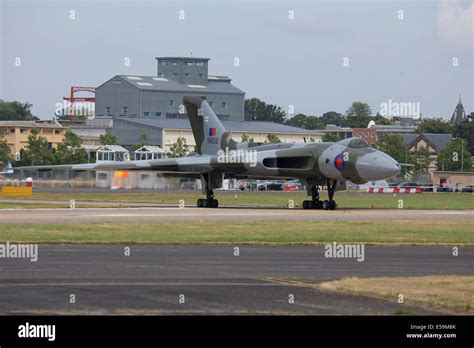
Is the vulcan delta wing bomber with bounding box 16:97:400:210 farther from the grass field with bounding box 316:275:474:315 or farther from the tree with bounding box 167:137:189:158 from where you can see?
the tree with bounding box 167:137:189:158

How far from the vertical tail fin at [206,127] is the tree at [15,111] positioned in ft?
398

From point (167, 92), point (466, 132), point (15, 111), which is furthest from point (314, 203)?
point (15, 111)

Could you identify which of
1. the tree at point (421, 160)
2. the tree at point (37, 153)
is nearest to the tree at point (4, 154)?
the tree at point (37, 153)

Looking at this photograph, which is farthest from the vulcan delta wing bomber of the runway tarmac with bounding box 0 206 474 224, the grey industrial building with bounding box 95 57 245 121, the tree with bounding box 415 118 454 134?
the tree with bounding box 415 118 454 134

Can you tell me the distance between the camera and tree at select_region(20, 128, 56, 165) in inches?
4171

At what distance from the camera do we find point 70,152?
106 metres

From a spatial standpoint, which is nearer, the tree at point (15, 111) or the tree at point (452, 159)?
the tree at point (452, 159)

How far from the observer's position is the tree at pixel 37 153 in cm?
10594

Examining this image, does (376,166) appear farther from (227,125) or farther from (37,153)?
(227,125)

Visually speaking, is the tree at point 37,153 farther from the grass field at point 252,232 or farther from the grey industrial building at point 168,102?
the grass field at point 252,232

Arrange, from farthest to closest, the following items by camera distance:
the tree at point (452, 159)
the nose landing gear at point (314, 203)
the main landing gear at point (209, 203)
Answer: the tree at point (452, 159)
the main landing gear at point (209, 203)
the nose landing gear at point (314, 203)

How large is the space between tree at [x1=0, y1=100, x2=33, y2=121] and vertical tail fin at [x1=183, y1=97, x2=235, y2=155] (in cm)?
12141

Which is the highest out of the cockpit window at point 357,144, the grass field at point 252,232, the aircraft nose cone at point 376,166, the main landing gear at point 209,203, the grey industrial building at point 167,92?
the grey industrial building at point 167,92
